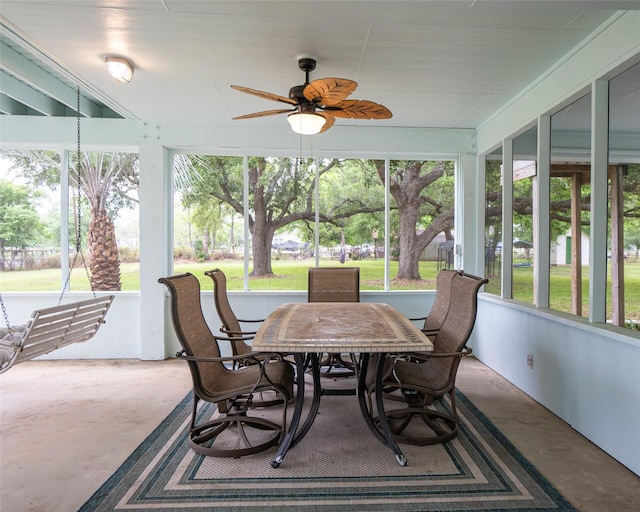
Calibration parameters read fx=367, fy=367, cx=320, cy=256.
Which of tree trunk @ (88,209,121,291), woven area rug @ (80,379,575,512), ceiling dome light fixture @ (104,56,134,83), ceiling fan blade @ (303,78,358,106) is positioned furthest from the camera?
tree trunk @ (88,209,121,291)

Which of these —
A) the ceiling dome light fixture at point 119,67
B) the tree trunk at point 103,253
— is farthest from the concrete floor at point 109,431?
the ceiling dome light fixture at point 119,67

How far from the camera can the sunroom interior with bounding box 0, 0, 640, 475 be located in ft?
7.70

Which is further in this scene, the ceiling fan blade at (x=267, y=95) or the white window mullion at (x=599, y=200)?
the white window mullion at (x=599, y=200)

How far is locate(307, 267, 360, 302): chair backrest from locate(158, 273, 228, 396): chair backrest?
1557 mm

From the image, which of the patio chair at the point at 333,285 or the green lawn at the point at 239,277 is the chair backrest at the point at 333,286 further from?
the green lawn at the point at 239,277

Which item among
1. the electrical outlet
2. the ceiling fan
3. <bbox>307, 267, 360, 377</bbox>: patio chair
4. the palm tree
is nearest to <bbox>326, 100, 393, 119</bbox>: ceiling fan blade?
the ceiling fan

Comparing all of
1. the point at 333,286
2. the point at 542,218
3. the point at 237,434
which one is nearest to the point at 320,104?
the point at 333,286

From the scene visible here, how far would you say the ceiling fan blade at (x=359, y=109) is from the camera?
2527 mm

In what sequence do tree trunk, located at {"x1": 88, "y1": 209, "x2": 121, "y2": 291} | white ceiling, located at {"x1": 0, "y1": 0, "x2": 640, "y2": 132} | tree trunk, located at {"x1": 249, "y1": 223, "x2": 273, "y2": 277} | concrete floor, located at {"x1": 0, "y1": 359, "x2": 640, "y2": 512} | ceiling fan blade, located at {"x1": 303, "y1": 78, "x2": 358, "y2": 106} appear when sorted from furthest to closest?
tree trunk, located at {"x1": 249, "y1": 223, "x2": 273, "y2": 277} < tree trunk, located at {"x1": 88, "y1": 209, "x2": 121, "y2": 291} < white ceiling, located at {"x1": 0, "y1": 0, "x2": 640, "y2": 132} < ceiling fan blade, located at {"x1": 303, "y1": 78, "x2": 358, "y2": 106} < concrete floor, located at {"x1": 0, "y1": 359, "x2": 640, "y2": 512}

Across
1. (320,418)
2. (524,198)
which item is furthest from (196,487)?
(524,198)

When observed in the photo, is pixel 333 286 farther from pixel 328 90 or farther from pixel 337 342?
pixel 328 90

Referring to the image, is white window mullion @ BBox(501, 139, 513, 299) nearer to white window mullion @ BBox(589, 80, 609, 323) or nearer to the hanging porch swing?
white window mullion @ BBox(589, 80, 609, 323)

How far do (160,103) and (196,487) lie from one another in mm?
3540

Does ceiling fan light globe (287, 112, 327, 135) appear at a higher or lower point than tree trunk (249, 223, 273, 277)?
higher
